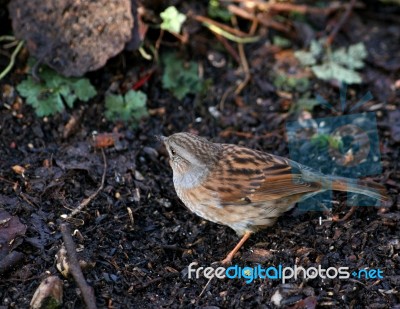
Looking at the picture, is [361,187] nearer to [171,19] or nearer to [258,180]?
[258,180]

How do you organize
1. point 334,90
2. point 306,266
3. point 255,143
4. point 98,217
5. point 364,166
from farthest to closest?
point 334,90 < point 255,143 < point 364,166 < point 98,217 < point 306,266

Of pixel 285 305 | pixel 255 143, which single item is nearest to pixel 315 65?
pixel 255 143

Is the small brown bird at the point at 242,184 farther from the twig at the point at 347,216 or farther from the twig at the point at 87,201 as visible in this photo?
the twig at the point at 87,201

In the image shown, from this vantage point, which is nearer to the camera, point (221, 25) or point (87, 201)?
point (87, 201)

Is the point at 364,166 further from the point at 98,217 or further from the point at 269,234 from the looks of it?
the point at 98,217

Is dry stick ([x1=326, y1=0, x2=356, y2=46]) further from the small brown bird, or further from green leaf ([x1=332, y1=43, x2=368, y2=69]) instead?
the small brown bird

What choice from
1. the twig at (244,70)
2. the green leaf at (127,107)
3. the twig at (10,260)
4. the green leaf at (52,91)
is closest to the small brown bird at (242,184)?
the green leaf at (127,107)

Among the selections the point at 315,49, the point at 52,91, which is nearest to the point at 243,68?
the point at 315,49

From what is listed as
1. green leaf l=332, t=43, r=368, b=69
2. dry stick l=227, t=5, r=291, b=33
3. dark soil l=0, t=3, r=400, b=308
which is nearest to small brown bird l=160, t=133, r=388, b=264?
dark soil l=0, t=3, r=400, b=308
